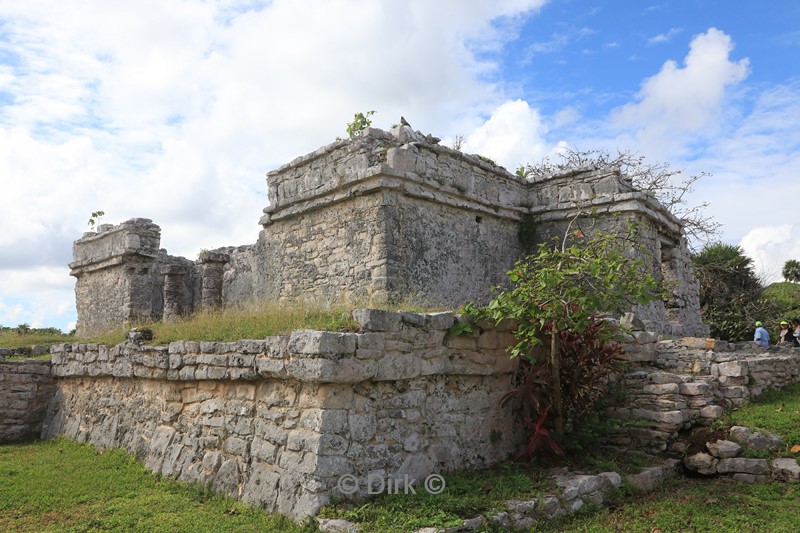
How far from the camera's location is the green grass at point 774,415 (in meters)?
6.32

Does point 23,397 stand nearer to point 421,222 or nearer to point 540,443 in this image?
point 421,222

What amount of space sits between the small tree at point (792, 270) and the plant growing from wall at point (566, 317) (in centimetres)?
2846

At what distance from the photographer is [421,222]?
9523 millimetres

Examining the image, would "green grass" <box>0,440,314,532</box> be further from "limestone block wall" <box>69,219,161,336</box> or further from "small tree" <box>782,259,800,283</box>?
"small tree" <box>782,259,800,283</box>

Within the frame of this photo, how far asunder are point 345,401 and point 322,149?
19.7 feet

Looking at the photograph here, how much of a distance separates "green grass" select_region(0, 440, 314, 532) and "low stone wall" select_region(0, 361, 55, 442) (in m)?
2.09

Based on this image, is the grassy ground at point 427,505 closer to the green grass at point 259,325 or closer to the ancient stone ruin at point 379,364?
the ancient stone ruin at point 379,364

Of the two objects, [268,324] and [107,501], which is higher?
[268,324]

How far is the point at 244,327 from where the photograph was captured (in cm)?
666

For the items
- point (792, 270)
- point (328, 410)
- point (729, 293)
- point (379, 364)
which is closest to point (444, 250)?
point (379, 364)

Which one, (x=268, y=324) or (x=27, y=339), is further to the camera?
(x=27, y=339)

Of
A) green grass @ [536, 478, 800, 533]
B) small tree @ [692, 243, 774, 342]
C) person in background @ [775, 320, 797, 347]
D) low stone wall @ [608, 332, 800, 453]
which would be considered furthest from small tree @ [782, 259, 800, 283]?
green grass @ [536, 478, 800, 533]

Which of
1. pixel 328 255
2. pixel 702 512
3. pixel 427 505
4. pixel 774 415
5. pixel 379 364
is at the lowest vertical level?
pixel 702 512
